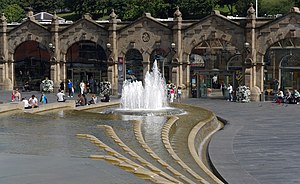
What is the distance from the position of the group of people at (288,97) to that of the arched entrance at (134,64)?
12.8m

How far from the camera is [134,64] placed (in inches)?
1938

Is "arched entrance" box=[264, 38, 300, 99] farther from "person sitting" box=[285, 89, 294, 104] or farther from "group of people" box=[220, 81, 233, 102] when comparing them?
"person sitting" box=[285, 89, 294, 104]

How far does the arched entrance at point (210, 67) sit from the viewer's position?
46.4m

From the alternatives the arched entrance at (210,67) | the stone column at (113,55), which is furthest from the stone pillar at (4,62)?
the arched entrance at (210,67)

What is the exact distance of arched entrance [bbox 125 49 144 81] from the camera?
160ft

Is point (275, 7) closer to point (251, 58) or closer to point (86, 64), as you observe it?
point (86, 64)

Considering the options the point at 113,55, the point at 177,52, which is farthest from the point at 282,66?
the point at 113,55

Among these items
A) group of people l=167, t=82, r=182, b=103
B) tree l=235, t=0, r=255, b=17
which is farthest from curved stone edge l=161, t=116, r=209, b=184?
tree l=235, t=0, r=255, b=17

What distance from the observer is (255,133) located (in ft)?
79.0

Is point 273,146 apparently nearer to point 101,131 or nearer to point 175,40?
point 101,131

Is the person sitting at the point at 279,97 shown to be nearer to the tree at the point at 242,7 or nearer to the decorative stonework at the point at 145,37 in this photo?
the decorative stonework at the point at 145,37

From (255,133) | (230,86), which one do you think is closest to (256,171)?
(255,133)

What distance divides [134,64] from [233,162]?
33263 mm

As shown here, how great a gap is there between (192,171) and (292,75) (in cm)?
3217
